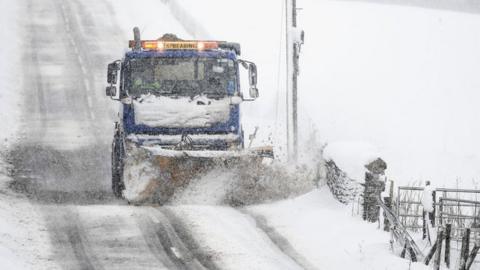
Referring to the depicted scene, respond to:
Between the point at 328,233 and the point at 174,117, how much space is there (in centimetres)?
354

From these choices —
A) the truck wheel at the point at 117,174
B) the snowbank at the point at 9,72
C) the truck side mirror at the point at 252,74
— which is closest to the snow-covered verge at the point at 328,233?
the truck side mirror at the point at 252,74

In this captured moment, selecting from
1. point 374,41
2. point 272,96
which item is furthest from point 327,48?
point 272,96

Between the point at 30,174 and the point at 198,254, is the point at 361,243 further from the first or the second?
the point at 30,174

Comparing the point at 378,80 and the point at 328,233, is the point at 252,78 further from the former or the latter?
the point at 378,80

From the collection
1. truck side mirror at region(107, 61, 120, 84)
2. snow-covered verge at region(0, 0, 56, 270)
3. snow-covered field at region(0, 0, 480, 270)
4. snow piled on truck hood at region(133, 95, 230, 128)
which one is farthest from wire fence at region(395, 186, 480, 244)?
snow-covered verge at region(0, 0, 56, 270)

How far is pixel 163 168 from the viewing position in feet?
46.6

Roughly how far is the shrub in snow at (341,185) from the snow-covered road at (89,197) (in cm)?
189

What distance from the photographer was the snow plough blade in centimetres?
1413

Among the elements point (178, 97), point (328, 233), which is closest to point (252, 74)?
point (178, 97)

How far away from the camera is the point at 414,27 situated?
4588cm

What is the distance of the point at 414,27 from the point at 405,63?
771 centimetres

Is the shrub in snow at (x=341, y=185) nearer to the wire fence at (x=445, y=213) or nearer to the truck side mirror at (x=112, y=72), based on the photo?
the wire fence at (x=445, y=213)

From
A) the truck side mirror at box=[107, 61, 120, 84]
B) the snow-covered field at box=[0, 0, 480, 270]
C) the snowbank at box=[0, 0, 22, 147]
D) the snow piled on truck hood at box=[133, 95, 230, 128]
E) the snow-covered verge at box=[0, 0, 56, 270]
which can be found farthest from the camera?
the snowbank at box=[0, 0, 22, 147]

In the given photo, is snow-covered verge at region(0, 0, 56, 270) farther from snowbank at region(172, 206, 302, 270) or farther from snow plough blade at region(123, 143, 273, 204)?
snowbank at region(172, 206, 302, 270)
